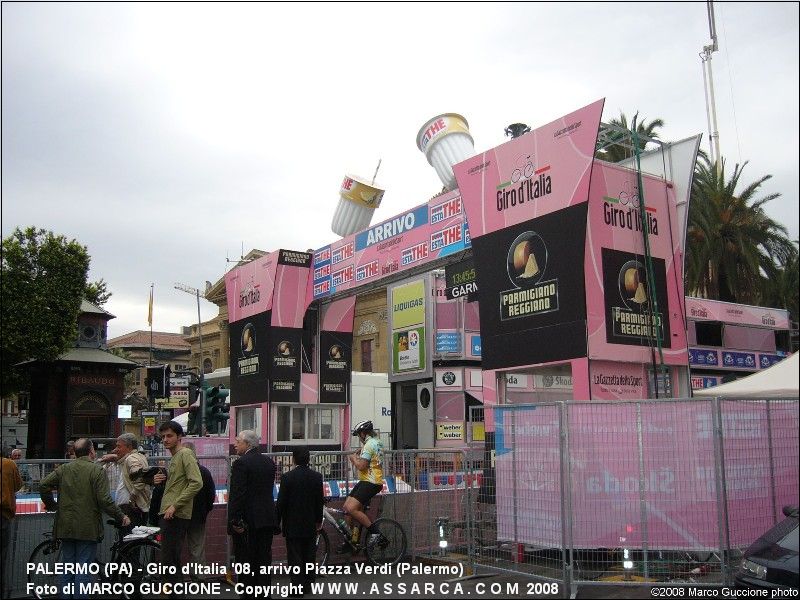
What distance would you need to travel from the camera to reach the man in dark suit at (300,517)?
27.0ft

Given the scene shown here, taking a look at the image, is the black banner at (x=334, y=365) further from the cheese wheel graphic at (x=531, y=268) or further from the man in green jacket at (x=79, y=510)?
the man in green jacket at (x=79, y=510)

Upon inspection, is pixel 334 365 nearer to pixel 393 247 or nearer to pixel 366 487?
pixel 393 247

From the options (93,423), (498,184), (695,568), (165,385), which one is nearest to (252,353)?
(165,385)

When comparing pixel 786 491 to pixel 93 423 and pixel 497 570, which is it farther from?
pixel 93 423

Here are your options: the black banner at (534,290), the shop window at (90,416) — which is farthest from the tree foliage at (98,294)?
the black banner at (534,290)

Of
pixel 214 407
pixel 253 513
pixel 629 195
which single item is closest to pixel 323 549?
pixel 253 513

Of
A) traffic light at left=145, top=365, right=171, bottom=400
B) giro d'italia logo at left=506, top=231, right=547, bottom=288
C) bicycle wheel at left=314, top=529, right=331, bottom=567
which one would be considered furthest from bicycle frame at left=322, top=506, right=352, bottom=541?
traffic light at left=145, top=365, right=171, bottom=400

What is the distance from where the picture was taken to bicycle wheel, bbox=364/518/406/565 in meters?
10.6

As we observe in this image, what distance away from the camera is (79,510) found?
8.16 m

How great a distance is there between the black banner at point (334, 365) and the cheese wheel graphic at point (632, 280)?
11120mm

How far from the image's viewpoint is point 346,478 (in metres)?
11.4

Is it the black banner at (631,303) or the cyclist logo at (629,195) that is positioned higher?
the cyclist logo at (629,195)

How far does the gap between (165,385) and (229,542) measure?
12.8 m

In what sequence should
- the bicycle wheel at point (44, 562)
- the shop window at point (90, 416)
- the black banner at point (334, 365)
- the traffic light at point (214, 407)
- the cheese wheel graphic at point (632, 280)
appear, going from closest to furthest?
1. the bicycle wheel at point (44, 562)
2. the cheese wheel graphic at point (632, 280)
3. the traffic light at point (214, 407)
4. the black banner at point (334, 365)
5. the shop window at point (90, 416)
